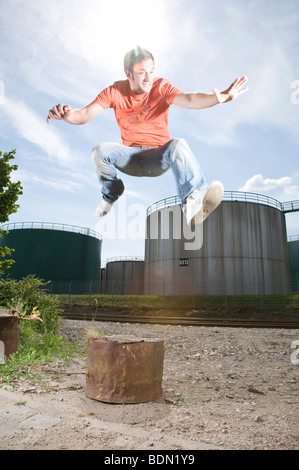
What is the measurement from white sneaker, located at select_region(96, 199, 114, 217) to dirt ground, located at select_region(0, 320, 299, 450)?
9.46 ft

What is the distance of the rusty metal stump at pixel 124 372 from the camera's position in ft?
11.3

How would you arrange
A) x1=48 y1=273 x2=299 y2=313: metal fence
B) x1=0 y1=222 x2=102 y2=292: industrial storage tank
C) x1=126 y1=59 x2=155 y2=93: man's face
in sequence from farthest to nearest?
x1=0 y1=222 x2=102 y2=292: industrial storage tank, x1=48 y1=273 x2=299 y2=313: metal fence, x1=126 y1=59 x2=155 y2=93: man's face

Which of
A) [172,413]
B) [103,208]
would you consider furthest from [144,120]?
[172,413]

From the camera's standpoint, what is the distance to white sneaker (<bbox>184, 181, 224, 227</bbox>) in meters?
4.76

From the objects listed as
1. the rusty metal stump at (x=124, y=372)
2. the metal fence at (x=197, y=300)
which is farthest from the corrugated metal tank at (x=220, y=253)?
the rusty metal stump at (x=124, y=372)

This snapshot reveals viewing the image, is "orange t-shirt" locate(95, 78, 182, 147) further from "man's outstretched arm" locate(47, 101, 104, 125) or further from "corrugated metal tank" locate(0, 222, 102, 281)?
"corrugated metal tank" locate(0, 222, 102, 281)

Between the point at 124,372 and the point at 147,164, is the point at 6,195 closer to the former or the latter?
the point at 147,164

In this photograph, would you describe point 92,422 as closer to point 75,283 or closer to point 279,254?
point 279,254

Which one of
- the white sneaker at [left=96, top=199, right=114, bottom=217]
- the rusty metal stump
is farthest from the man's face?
the rusty metal stump

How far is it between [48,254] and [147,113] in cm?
2533

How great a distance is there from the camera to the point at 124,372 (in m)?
3.45

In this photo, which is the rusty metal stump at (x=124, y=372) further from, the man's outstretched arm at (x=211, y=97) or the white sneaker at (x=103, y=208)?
the man's outstretched arm at (x=211, y=97)

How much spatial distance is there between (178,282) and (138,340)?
16.5 m

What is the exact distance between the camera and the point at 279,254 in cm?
2141
